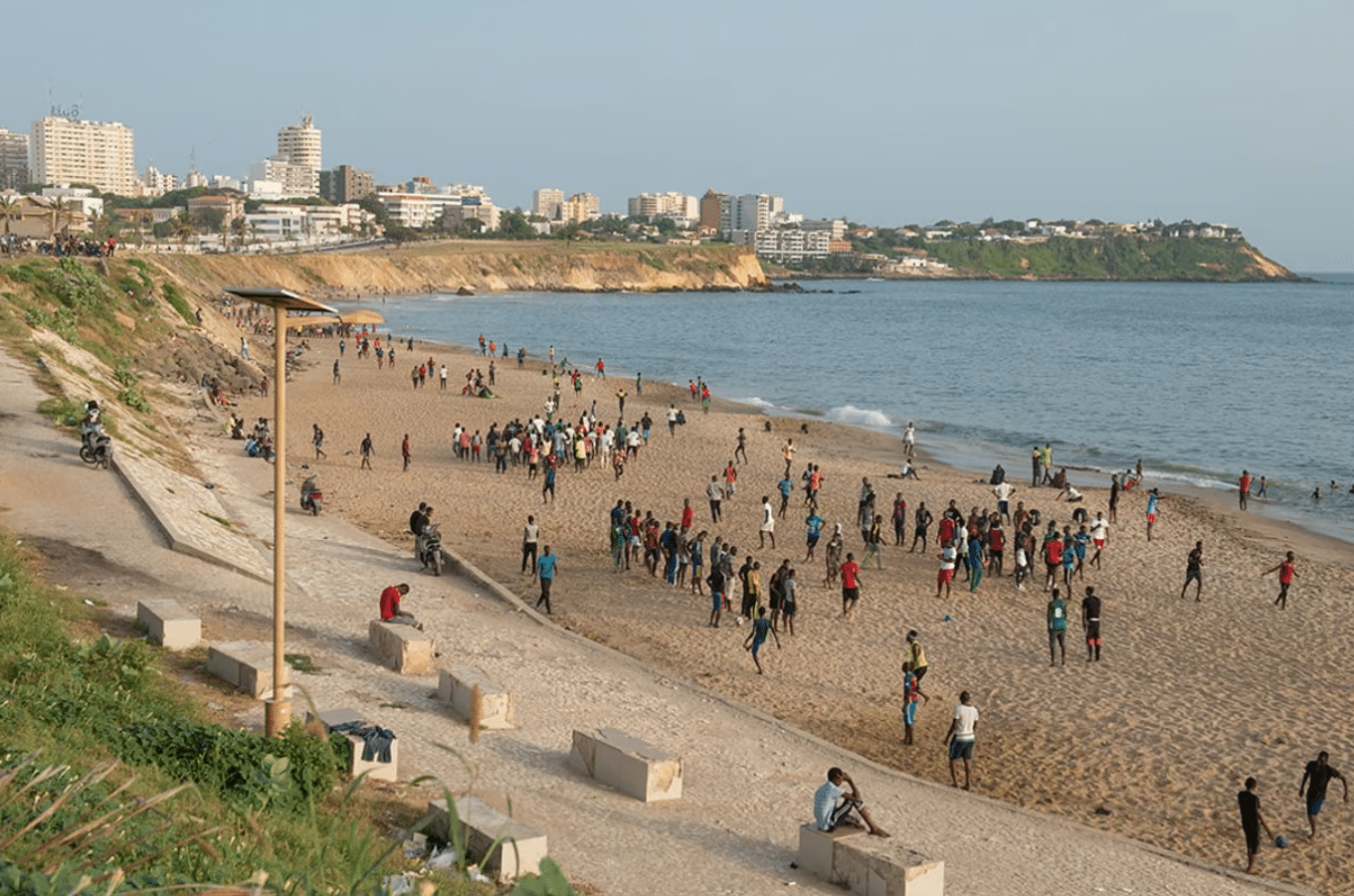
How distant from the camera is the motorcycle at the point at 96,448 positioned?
22.0m

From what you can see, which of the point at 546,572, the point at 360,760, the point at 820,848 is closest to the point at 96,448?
the point at 546,572

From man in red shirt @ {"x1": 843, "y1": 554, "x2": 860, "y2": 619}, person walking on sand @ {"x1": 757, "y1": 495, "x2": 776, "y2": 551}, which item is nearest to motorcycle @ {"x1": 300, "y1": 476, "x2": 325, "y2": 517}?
person walking on sand @ {"x1": 757, "y1": 495, "x2": 776, "y2": 551}

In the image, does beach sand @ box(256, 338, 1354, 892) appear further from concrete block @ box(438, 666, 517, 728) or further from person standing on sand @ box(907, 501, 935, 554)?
concrete block @ box(438, 666, 517, 728)

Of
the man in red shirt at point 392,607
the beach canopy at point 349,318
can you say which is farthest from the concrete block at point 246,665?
the beach canopy at point 349,318

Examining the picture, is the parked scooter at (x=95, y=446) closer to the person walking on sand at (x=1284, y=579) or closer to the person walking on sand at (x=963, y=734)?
the person walking on sand at (x=963, y=734)

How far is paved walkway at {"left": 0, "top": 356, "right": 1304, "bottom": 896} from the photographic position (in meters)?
10.8

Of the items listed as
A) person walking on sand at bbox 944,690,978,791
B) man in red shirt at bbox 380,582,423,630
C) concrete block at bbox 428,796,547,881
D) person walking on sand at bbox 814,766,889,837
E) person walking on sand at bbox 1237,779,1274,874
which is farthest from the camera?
man in red shirt at bbox 380,582,423,630

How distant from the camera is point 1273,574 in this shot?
2472cm

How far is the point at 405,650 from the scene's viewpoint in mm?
14570

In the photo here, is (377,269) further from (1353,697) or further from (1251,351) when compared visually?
(1353,697)

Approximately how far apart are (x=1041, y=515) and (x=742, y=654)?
14072 millimetres

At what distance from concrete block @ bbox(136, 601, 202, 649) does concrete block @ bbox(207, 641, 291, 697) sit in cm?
40

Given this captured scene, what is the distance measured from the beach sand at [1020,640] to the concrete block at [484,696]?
383cm

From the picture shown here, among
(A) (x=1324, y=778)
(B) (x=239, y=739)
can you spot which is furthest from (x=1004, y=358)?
(B) (x=239, y=739)
